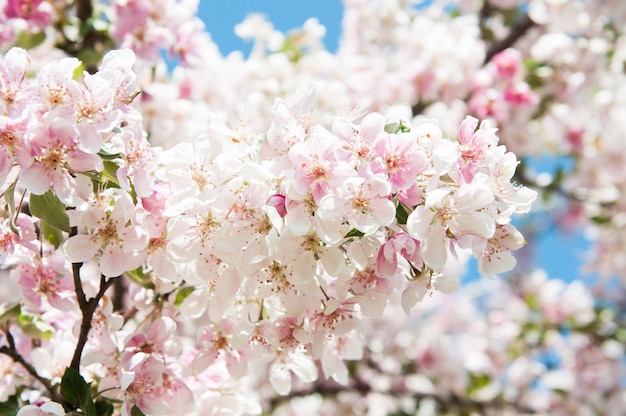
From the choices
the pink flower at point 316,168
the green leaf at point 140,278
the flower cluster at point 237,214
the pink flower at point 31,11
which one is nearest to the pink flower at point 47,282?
the flower cluster at point 237,214

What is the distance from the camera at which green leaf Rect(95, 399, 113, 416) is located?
1.26m

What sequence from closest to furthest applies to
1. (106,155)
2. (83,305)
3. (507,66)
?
(106,155) → (83,305) → (507,66)

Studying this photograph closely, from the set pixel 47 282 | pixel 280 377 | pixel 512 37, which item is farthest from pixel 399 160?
pixel 512 37

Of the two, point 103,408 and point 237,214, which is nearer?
point 237,214

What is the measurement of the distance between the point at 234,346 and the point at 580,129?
3.06m

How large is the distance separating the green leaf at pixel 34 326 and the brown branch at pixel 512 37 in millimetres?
2770

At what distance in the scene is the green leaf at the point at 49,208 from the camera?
3.77ft

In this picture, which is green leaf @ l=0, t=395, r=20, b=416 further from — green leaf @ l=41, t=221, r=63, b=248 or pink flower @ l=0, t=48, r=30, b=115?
pink flower @ l=0, t=48, r=30, b=115

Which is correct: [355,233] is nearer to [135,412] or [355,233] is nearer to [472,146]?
[472,146]

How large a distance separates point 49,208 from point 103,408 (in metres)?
0.37

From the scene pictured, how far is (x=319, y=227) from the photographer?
3.58 ft

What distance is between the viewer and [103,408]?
1.27 meters

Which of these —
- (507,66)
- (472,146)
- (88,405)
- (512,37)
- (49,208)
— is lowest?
(88,405)

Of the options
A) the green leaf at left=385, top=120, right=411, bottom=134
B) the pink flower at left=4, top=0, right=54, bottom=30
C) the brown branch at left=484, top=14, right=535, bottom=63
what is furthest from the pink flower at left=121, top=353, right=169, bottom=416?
the brown branch at left=484, top=14, right=535, bottom=63
